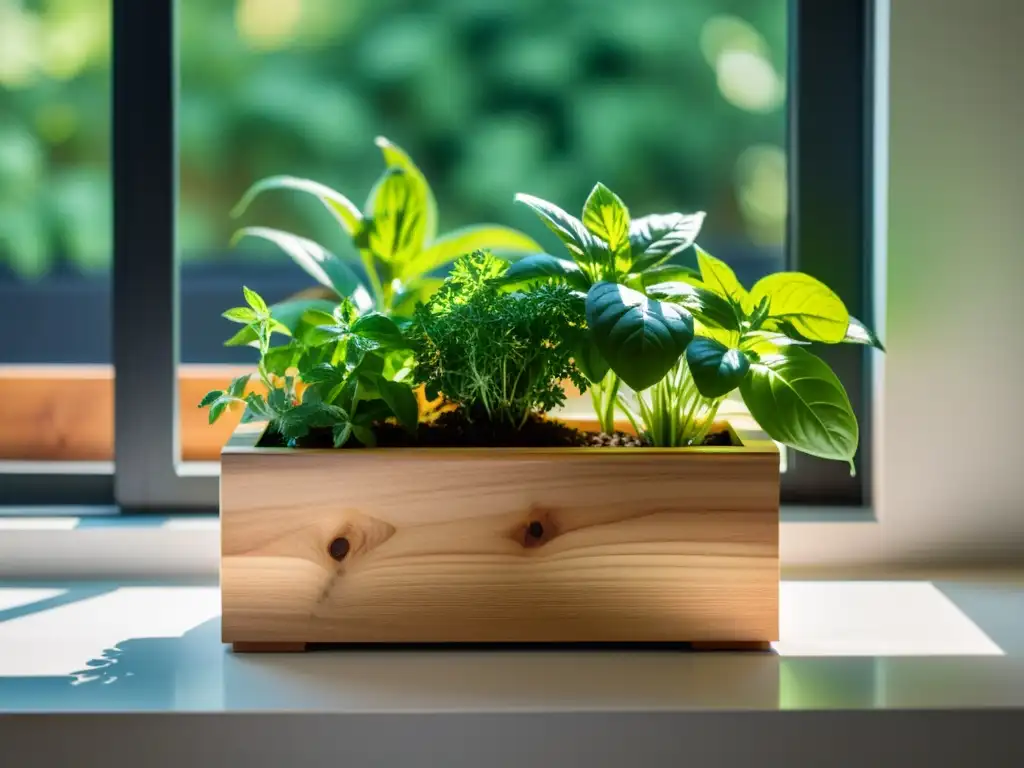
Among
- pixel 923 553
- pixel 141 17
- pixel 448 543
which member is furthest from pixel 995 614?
pixel 141 17

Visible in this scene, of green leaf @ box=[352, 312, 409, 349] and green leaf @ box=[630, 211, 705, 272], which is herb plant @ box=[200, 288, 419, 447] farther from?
green leaf @ box=[630, 211, 705, 272]

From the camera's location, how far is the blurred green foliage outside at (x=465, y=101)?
4.83 feet

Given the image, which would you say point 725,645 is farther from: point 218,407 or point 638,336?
point 218,407

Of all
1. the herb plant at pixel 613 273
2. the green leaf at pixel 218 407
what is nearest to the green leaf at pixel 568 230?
the herb plant at pixel 613 273

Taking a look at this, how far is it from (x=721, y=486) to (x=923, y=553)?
448 millimetres

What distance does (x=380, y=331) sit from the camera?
104 centimetres

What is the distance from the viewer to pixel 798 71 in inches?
53.3

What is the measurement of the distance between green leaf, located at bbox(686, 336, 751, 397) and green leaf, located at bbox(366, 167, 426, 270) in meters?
0.40

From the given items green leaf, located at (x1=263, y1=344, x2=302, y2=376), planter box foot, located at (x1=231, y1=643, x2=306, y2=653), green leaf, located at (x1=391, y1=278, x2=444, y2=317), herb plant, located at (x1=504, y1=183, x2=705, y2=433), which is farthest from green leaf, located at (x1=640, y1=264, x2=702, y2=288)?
planter box foot, located at (x1=231, y1=643, x2=306, y2=653)

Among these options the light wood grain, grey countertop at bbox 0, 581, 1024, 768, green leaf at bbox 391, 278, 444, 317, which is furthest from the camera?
the light wood grain

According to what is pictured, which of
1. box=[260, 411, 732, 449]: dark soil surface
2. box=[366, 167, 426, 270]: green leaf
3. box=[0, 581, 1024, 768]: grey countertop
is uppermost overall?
box=[366, 167, 426, 270]: green leaf

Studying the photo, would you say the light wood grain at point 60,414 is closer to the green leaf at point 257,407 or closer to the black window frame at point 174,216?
the black window frame at point 174,216

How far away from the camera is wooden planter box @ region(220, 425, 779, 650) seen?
39.8 inches

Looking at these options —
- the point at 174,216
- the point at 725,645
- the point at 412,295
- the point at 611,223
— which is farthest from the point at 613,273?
the point at 174,216
